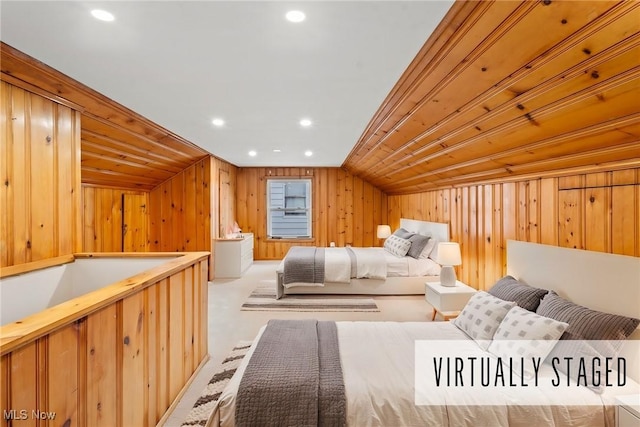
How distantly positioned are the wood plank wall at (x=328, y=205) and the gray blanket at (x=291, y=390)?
5.13 m

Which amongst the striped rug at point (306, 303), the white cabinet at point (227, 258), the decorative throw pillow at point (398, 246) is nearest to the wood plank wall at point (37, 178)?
the striped rug at point (306, 303)

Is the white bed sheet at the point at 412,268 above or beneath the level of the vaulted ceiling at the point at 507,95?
beneath

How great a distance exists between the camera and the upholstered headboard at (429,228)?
415 centimetres

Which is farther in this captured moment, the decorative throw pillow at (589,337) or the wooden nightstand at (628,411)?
the decorative throw pillow at (589,337)

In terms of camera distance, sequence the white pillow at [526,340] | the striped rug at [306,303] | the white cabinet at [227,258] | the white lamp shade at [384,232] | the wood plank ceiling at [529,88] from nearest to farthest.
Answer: the wood plank ceiling at [529,88] < the white pillow at [526,340] < the striped rug at [306,303] < the white cabinet at [227,258] < the white lamp shade at [384,232]

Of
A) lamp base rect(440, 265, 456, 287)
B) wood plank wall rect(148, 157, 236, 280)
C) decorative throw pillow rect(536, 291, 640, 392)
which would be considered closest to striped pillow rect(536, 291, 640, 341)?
decorative throw pillow rect(536, 291, 640, 392)

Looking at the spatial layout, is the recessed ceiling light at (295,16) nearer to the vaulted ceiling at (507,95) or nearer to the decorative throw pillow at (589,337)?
the vaulted ceiling at (507,95)

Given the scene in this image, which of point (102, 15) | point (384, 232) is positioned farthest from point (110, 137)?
point (384, 232)

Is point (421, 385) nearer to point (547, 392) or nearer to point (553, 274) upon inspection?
point (547, 392)

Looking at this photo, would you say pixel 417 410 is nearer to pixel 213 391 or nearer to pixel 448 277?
pixel 213 391

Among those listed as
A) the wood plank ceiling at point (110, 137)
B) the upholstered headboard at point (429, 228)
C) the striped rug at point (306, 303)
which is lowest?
the striped rug at point (306, 303)

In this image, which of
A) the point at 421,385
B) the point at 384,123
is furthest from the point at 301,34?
the point at 421,385

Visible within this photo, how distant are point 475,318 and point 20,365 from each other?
2.36 m

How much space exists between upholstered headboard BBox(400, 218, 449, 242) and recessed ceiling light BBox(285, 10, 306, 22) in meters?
3.40
